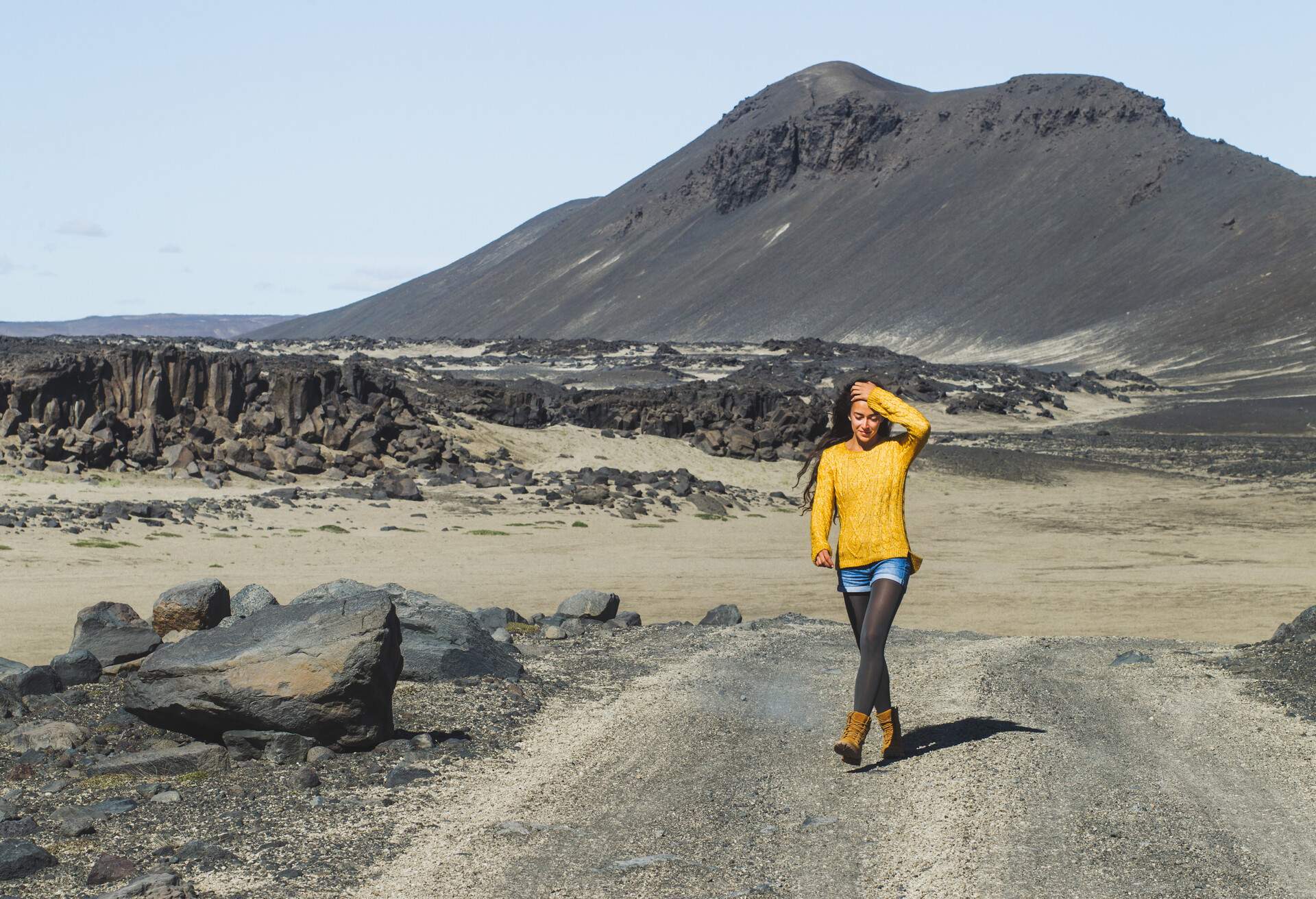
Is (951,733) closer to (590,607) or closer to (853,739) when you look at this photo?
(853,739)

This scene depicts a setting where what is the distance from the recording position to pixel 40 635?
14.1 metres

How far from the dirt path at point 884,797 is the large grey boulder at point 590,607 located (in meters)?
3.82

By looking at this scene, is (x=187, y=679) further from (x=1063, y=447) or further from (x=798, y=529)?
(x=1063, y=447)

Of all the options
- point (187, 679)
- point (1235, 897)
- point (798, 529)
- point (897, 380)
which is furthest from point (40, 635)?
point (897, 380)

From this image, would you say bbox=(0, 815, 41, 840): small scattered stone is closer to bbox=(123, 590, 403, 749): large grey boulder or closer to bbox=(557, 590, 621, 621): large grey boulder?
bbox=(123, 590, 403, 749): large grey boulder

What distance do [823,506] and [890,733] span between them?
4.23ft


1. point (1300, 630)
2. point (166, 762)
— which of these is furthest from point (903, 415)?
point (1300, 630)

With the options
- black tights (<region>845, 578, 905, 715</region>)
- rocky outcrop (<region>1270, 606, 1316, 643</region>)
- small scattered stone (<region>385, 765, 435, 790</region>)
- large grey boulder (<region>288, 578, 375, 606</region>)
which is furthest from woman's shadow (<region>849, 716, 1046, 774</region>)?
rocky outcrop (<region>1270, 606, 1316, 643</region>)

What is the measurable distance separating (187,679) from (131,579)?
38.7 ft

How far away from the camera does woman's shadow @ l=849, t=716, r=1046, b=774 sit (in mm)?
7843

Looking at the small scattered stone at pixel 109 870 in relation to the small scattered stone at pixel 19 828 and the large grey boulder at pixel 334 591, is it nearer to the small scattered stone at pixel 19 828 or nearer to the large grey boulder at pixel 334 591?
the small scattered stone at pixel 19 828

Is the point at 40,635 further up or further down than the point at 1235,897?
further down

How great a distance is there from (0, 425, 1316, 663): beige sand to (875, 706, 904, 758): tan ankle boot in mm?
8583

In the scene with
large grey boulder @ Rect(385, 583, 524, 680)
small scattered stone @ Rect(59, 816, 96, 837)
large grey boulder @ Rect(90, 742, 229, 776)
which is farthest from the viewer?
large grey boulder @ Rect(385, 583, 524, 680)
